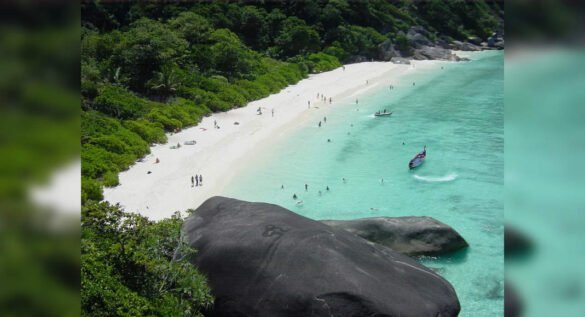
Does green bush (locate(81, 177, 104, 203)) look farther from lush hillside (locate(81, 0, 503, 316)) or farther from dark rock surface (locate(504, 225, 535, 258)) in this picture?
dark rock surface (locate(504, 225, 535, 258))

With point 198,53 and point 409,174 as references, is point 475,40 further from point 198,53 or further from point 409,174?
point 409,174

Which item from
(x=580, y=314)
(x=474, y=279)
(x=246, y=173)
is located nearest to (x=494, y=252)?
(x=474, y=279)

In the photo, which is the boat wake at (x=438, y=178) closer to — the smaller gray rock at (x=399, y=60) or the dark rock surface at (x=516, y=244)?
the dark rock surface at (x=516, y=244)

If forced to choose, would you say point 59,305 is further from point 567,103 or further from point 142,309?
point 142,309

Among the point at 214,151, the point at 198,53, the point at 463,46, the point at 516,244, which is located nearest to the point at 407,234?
the point at 214,151

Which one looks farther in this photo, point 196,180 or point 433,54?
point 433,54

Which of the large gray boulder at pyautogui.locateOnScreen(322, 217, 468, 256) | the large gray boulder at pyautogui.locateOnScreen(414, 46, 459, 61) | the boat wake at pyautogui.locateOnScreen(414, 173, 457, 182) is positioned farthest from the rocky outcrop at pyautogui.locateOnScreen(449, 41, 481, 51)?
the large gray boulder at pyautogui.locateOnScreen(322, 217, 468, 256)
